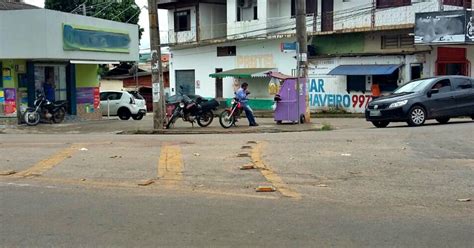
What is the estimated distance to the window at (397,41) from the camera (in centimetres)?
→ 3036

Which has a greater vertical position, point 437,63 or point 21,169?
point 437,63

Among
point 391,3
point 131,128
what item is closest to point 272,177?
point 131,128

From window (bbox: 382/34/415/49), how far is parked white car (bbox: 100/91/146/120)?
13.6 metres

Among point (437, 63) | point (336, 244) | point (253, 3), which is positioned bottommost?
point (336, 244)

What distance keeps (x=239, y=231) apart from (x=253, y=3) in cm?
3404

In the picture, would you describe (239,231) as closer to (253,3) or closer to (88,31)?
(88,31)

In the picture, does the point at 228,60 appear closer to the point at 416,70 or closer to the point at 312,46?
the point at 312,46

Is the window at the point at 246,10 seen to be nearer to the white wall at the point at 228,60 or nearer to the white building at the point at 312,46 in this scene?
the white building at the point at 312,46

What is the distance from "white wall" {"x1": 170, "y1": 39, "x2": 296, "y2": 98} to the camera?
36531 millimetres

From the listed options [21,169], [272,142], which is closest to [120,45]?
[272,142]

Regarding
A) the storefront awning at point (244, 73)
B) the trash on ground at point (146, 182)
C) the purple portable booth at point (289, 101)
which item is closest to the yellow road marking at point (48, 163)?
the trash on ground at point (146, 182)

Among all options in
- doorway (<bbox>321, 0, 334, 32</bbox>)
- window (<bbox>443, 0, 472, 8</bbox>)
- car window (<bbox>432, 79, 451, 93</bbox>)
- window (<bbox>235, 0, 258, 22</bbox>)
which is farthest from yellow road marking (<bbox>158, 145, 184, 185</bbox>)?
window (<bbox>235, 0, 258, 22</bbox>)

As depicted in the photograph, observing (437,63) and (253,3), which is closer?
(437,63)

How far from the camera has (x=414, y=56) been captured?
29719 mm
